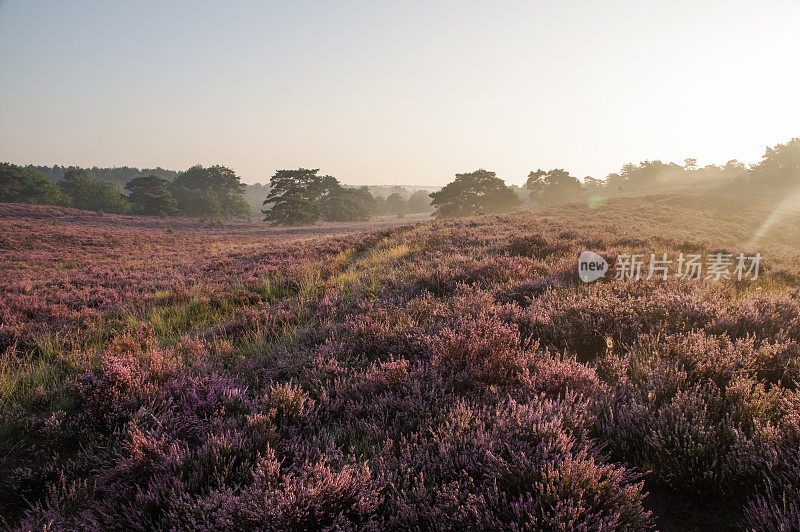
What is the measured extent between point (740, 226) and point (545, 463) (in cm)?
3494

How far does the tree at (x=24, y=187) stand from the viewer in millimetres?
50406

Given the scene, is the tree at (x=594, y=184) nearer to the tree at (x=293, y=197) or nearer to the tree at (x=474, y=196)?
the tree at (x=474, y=196)

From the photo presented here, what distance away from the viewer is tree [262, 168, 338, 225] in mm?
56000

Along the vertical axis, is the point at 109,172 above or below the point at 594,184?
above

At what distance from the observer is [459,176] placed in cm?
5906

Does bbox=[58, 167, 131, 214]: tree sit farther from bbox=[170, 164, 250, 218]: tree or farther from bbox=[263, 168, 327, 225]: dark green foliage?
bbox=[263, 168, 327, 225]: dark green foliage

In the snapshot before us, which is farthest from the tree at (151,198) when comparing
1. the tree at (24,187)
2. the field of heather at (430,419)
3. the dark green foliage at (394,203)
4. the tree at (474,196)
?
the field of heather at (430,419)

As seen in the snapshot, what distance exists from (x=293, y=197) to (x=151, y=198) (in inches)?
999

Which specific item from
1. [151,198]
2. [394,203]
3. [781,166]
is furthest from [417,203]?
[781,166]

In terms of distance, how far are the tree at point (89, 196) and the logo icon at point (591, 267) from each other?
7566 cm

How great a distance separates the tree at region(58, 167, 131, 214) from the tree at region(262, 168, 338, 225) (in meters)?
27.8

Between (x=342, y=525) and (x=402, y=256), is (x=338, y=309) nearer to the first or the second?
(x=342, y=525)

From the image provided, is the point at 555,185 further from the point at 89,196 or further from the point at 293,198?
the point at 89,196

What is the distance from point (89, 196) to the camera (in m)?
62.3
